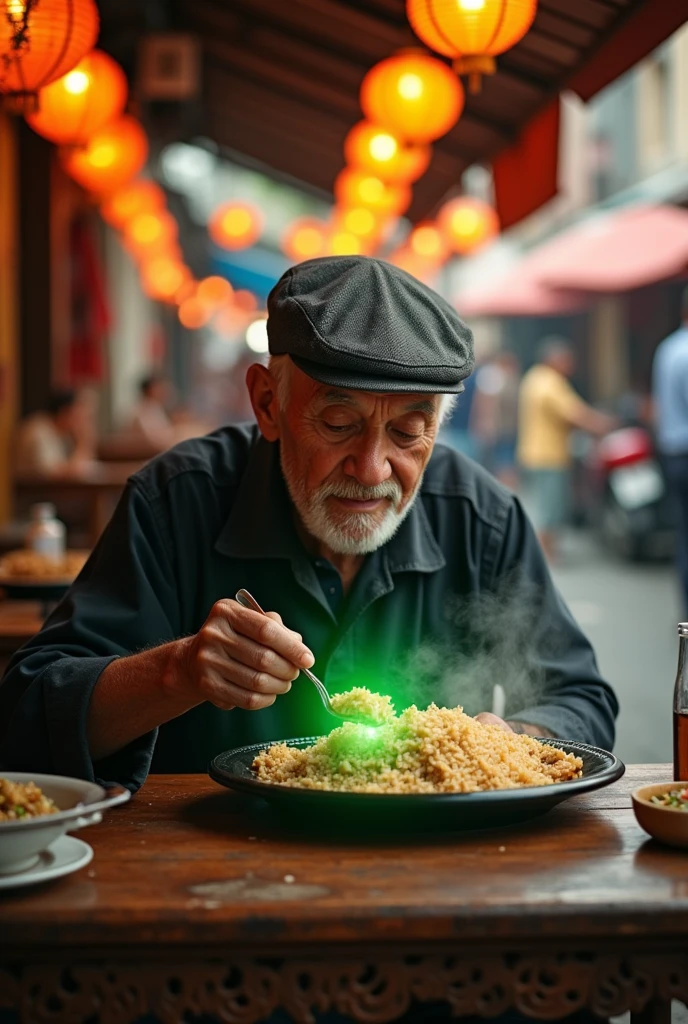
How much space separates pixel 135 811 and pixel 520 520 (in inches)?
45.8

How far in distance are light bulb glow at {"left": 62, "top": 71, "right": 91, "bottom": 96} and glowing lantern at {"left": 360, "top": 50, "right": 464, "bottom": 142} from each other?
5.71 feet

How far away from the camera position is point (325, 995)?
5.21 ft

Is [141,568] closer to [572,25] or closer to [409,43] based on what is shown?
[572,25]

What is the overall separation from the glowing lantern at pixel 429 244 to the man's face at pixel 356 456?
12715 mm

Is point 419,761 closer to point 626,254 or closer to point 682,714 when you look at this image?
point 682,714

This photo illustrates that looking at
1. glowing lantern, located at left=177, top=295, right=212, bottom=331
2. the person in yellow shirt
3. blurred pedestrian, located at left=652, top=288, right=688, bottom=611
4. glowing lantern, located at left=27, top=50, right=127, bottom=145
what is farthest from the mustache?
glowing lantern, located at left=177, top=295, right=212, bottom=331

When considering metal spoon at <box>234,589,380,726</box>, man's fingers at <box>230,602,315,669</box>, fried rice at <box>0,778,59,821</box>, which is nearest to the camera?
fried rice at <box>0,778,59,821</box>

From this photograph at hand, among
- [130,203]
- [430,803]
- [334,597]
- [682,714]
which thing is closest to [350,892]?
[430,803]

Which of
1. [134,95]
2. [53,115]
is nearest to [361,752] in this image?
[53,115]

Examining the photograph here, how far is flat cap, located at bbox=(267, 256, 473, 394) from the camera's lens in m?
2.30

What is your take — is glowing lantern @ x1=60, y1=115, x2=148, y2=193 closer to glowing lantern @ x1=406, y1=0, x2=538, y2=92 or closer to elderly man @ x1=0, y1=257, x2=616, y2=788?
glowing lantern @ x1=406, y1=0, x2=538, y2=92

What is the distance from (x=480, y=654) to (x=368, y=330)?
77cm

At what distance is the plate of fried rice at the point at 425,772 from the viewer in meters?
1.80

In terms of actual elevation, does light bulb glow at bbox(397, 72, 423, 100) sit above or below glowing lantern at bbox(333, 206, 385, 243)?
below
